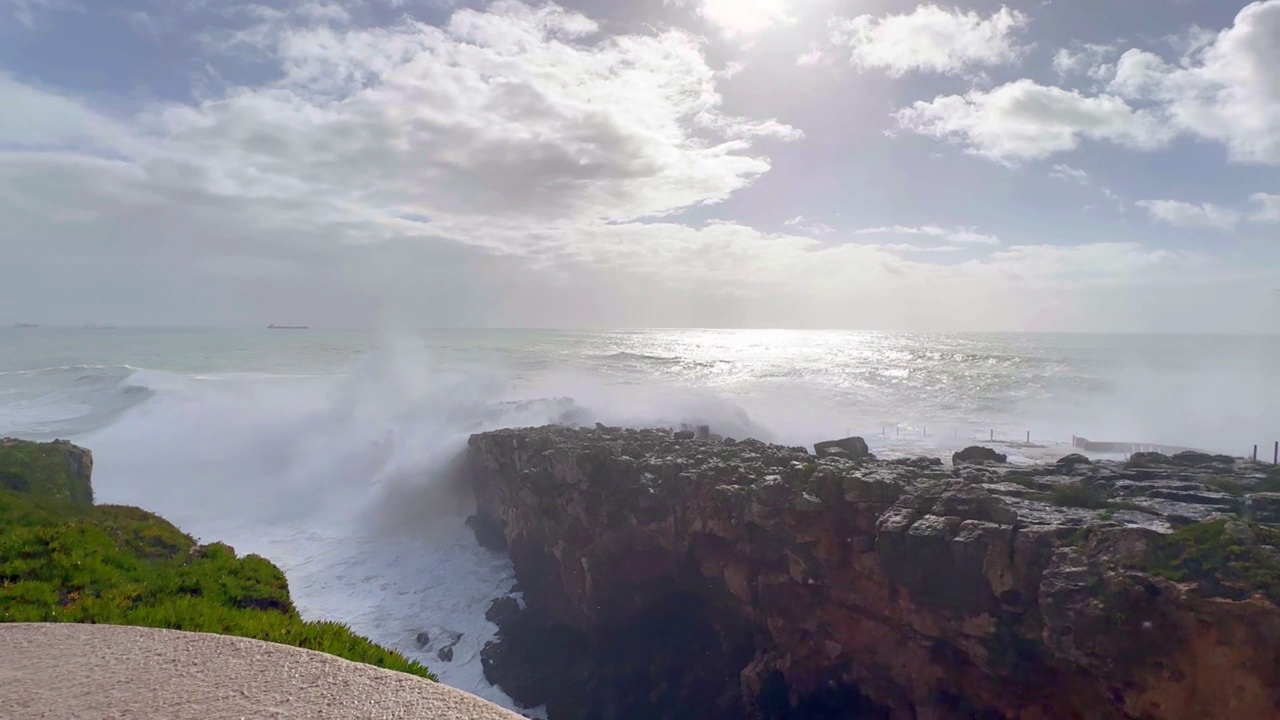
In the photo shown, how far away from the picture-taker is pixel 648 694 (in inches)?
582

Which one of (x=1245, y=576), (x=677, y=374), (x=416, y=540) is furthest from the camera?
(x=677, y=374)

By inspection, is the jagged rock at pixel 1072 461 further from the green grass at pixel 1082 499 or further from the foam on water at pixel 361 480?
the foam on water at pixel 361 480

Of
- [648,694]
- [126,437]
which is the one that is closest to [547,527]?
[648,694]

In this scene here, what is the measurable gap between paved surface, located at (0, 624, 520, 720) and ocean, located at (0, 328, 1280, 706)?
10633mm

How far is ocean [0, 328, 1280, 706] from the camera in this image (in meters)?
20.7

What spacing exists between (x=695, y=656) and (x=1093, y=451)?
905 inches

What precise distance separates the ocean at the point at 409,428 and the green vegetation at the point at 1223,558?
13.1 meters

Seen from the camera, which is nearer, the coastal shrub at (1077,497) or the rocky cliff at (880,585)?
the rocky cliff at (880,585)

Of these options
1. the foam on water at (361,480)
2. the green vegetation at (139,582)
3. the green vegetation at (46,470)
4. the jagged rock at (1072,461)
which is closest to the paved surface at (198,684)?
the green vegetation at (139,582)

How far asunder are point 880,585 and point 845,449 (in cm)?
725

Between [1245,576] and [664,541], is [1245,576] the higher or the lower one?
the higher one

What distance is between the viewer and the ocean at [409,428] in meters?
20.7

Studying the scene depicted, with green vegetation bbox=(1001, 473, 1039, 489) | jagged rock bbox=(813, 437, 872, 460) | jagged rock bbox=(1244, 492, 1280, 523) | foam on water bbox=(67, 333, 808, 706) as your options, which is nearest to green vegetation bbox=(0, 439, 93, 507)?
foam on water bbox=(67, 333, 808, 706)

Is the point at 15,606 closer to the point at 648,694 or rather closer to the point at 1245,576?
the point at 648,694
